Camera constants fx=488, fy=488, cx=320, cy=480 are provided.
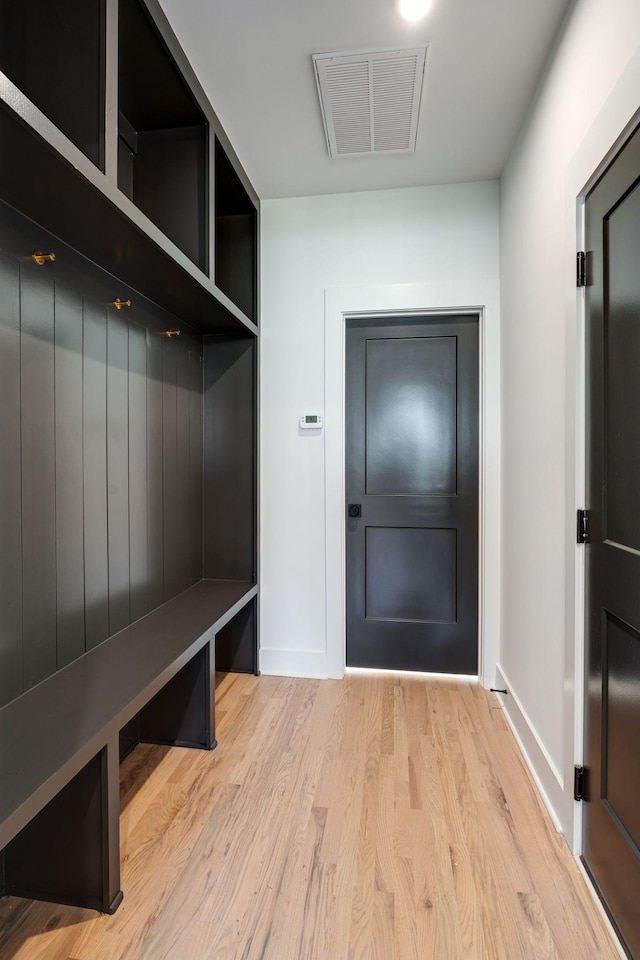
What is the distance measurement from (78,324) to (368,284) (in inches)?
64.3

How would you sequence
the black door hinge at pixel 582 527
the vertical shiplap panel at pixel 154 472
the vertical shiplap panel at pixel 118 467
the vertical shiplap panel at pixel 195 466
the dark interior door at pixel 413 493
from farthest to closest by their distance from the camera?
the dark interior door at pixel 413 493
the vertical shiplap panel at pixel 195 466
the vertical shiplap panel at pixel 154 472
the vertical shiplap panel at pixel 118 467
the black door hinge at pixel 582 527

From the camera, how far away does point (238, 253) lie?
283cm

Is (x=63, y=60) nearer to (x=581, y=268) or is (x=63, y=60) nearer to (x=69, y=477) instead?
(x=69, y=477)

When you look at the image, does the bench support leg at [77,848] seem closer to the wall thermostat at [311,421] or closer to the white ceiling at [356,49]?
the wall thermostat at [311,421]

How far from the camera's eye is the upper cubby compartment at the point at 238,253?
2781 millimetres

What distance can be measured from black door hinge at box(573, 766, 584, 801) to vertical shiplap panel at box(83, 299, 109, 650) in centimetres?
167

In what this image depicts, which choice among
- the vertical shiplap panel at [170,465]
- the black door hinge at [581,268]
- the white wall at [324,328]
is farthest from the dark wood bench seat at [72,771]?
the black door hinge at [581,268]

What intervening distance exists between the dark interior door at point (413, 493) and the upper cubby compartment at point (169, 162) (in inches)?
42.7

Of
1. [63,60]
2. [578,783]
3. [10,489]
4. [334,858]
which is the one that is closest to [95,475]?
[10,489]

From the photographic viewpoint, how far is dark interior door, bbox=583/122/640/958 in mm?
1194

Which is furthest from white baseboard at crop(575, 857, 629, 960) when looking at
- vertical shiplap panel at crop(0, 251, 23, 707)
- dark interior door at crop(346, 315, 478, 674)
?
vertical shiplap panel at crop(0, 251, 23, 707)

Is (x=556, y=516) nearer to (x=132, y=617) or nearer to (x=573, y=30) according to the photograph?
(x=573, y=30)

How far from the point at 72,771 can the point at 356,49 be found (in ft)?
8.00

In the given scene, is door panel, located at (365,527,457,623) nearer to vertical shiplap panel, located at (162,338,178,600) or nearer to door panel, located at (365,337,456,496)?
door panel, located at (365,337,456,496)
